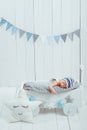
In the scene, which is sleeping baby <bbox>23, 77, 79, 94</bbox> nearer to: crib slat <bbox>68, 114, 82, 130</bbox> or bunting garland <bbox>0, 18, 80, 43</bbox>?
crib slat <bbox>68, 114, 82, 130</bbox>

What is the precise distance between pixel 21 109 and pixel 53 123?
0.82ft

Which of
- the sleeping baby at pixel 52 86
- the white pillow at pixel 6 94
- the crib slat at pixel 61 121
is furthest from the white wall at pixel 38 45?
the crib slat at pixel 61 121

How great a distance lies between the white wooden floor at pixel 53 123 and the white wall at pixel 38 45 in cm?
43

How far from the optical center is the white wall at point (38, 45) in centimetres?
223

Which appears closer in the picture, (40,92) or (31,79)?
(40,92)

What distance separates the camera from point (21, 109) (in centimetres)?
191

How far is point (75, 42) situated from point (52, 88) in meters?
0.53

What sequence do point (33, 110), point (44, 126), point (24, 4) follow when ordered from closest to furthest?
point (44, 126), point (33, 110), point (24, 4)

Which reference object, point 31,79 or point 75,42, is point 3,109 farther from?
point 75,42

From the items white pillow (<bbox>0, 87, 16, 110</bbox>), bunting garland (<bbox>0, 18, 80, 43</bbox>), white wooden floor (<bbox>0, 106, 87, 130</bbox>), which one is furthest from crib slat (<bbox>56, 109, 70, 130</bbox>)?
bunting garland (<bbox>0, 18, 80, 43</bbox>)

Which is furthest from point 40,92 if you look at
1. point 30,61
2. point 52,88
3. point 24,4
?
point 24,4

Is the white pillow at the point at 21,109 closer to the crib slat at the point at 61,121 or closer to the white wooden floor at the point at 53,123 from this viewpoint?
the white wooden floor at the point at 53,123

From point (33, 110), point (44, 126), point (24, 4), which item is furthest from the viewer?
point (24, 4)

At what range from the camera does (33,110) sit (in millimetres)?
1979
